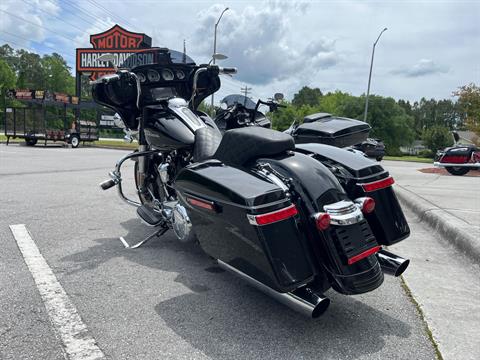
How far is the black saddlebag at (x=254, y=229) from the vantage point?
6.81ft

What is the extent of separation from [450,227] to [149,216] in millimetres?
3249

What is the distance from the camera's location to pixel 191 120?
381cm

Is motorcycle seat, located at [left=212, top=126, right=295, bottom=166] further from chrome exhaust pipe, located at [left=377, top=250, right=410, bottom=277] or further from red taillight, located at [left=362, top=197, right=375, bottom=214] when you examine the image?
chrome exhaust pipe, located at [left=377, top=250, right=410, bottom=277]

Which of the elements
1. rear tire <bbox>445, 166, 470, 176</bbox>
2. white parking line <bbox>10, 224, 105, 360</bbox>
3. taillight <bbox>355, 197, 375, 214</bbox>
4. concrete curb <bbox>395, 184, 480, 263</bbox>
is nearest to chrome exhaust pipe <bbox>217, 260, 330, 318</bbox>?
taillight <bbox>355, 197, 375, 214</bbox>

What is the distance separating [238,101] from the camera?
14.5 ft

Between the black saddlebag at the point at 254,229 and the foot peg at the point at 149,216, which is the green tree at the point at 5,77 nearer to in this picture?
the foot peg at the point at 149,216

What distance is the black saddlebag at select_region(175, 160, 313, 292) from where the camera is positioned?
81.7 inches

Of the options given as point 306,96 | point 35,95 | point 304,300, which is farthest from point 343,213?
point 306,96

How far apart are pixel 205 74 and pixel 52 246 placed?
95.8 inches

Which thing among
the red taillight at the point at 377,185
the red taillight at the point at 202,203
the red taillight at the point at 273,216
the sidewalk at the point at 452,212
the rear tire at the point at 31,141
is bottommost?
the rear tire at the point at 31,141

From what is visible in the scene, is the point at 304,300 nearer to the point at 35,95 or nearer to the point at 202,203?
the point at 202,203

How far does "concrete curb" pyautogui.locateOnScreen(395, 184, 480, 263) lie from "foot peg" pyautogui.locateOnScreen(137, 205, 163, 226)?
2943 mm

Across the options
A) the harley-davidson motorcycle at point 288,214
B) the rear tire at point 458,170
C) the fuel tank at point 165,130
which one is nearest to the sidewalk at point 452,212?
the harley-davidson motorcycle at point 288,214

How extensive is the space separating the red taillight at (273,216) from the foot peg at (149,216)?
188 cm
